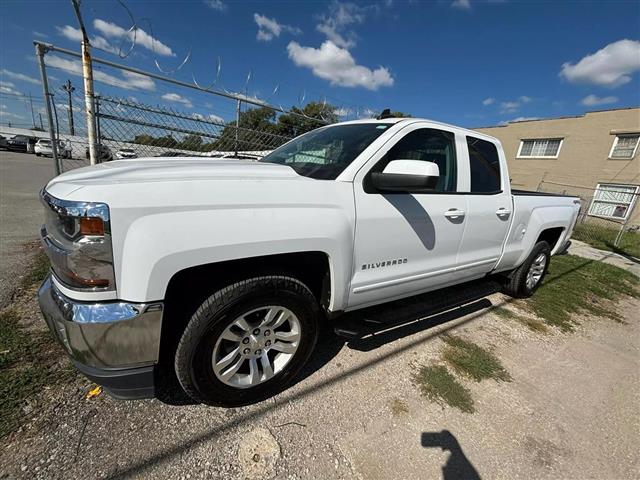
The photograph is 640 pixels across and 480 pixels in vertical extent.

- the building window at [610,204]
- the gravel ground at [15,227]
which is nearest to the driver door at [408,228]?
the gravel ground at [15,227]

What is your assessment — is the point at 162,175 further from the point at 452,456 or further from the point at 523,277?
the point at 523,277

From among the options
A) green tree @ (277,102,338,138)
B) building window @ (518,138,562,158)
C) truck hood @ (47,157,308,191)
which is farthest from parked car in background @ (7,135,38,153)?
building window @ (518,138,562,158)

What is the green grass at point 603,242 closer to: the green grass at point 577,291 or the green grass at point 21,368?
the green grass at point 577,291

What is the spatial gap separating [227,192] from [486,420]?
2306mm

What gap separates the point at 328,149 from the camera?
2598 millimetres

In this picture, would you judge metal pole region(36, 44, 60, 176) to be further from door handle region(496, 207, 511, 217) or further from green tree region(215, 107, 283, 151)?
door handle region(496, 207, 511, 217)

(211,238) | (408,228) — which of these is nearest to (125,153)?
(211,238)

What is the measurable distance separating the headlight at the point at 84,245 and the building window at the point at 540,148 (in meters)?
25.0

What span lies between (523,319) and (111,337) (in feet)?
13.8

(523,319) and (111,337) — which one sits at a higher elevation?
(111,337)

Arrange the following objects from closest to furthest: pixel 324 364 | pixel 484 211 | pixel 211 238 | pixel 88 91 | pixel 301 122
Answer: pixel 211 238, pixel 324 364, pixel 484 211, pixel 88 91, pixel 301 122

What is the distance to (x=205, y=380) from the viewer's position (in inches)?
72.6

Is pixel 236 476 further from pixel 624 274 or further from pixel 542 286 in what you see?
pixel 624 274

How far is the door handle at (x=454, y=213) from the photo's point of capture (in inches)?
103
